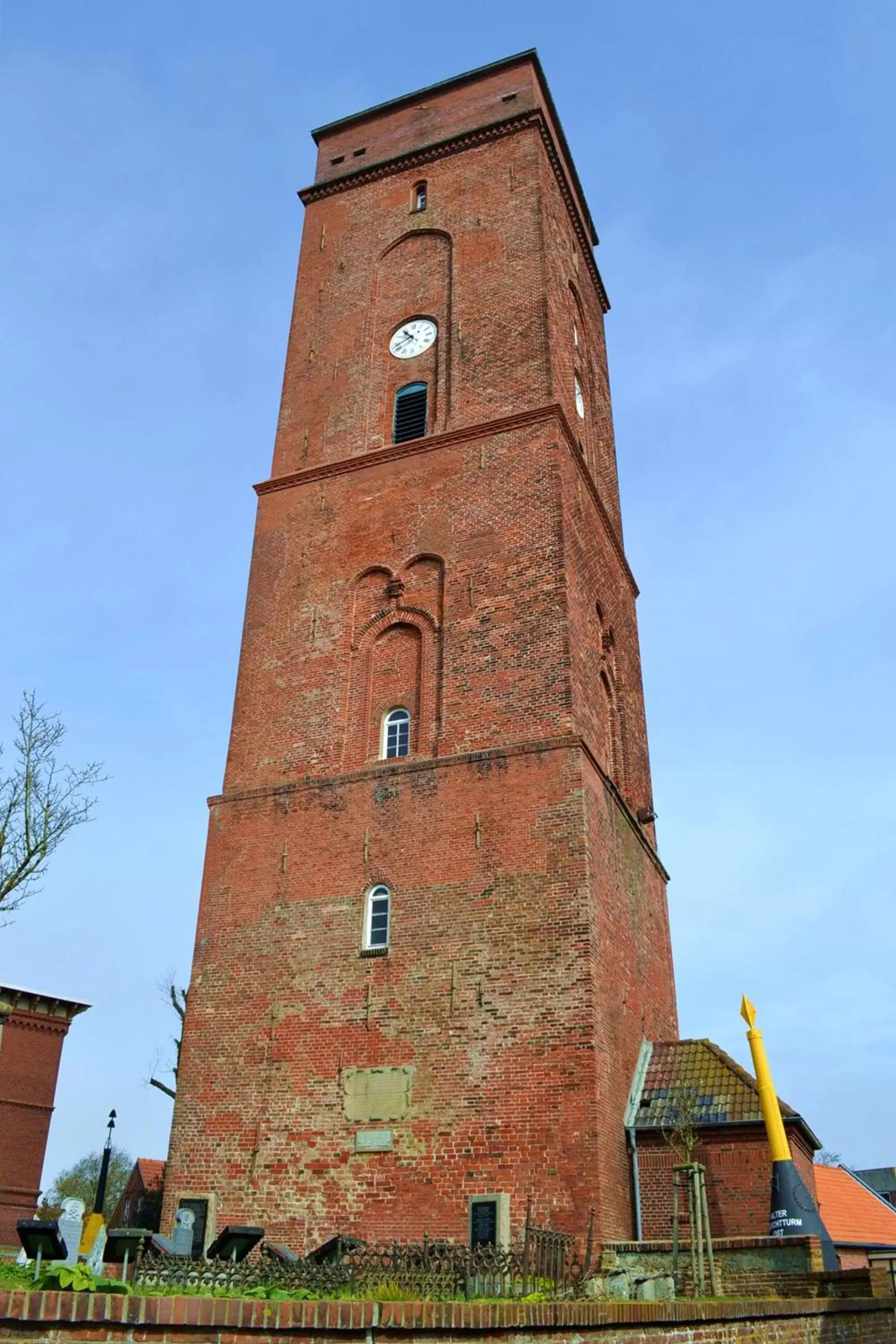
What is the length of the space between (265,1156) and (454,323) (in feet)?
46.9

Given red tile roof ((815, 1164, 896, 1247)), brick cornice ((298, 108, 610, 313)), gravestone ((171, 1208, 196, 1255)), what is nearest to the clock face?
brick cornice ((298, 108, 610, 313))

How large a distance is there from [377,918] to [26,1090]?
16077 mm

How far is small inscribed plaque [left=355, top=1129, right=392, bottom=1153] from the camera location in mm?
14086

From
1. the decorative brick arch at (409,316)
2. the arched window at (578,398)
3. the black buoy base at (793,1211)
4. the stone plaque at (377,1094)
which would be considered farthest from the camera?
the arched window at (578,398)

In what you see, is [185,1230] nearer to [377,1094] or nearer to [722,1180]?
[377,1094]

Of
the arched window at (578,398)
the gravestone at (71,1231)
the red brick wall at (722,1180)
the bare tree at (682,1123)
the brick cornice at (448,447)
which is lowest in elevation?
the gravestone at (71,1231)

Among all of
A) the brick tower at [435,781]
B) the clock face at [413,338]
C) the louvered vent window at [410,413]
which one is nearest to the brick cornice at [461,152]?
the brick tower at [435,781]

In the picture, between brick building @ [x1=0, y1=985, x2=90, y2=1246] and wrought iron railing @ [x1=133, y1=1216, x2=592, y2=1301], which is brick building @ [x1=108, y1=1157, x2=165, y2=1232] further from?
wrought iron railing @ [x1=133, y1=1216, x2=592, y2=1301]

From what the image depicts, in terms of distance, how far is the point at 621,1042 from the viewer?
15.2 metres

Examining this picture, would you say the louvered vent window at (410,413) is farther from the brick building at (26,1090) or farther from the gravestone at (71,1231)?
the brick building at (26,1090)

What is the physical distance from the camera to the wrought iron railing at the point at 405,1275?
810 cm

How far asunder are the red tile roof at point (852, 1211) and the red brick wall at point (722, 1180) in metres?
11.5

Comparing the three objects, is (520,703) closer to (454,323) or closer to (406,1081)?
(406,1081)

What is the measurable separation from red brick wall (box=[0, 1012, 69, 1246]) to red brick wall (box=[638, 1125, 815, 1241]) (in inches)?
670
